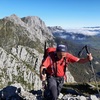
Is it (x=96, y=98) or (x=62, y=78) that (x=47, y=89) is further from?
(x=96, y=98)

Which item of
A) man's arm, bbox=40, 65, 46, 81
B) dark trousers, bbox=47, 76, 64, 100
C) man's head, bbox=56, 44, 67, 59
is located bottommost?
dark trousers, bbox=47, 76, 64, 100

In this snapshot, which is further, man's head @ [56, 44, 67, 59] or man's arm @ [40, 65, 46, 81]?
man's head @ [56, 44, 67, 59]

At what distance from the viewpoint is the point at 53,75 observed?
47.5 ft

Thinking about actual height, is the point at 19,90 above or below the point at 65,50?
below

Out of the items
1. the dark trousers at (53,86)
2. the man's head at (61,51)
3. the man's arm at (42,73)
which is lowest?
the dark trousers at (53,86)

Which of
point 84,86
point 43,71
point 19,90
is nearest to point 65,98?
point 19,90

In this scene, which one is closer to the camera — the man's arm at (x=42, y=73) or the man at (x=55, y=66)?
the man's arm at (x=42, y=73)

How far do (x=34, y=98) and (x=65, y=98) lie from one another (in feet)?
8.71

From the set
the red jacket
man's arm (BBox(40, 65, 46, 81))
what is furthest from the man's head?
man's arm (BBox(40, 65, 46, 81))

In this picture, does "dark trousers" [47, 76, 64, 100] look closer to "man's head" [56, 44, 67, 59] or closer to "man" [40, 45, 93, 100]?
"man" [40, 45, 93, 100]

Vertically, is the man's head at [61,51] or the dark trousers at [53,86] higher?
the man's head at [61,51]

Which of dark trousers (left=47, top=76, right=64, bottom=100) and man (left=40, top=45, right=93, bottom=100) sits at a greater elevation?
man (left=40, top=45, right=93, bottom=100)

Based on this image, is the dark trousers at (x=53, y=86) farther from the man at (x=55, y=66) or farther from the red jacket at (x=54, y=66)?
the red jacket at (x=54, y=66)

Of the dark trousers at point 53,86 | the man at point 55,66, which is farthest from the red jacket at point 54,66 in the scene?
the dark trousers at point 53,86
